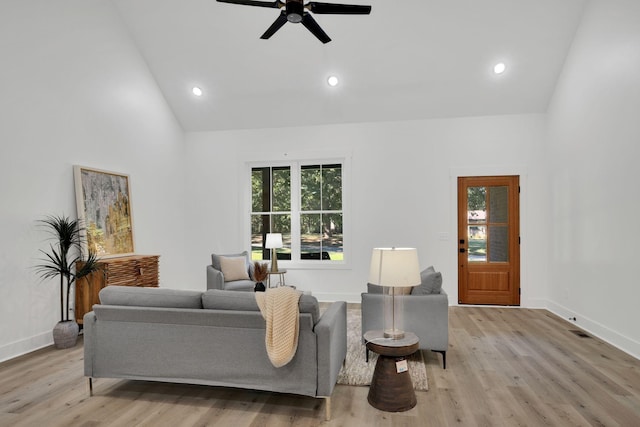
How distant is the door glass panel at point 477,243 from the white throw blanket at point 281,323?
417 centimetres

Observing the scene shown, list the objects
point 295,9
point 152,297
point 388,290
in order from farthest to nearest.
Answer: point 388,290 → point 295,9 → point 152,297

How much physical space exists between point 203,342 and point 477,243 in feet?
15.1

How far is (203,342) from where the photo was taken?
8.86 ft

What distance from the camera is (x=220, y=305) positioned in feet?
8.91

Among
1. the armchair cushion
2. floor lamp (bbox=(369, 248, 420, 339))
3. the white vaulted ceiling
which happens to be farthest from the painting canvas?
floor lamp (bbox=(369, 248, 420, 339))

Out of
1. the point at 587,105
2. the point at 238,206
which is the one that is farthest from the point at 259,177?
the point at 587,105

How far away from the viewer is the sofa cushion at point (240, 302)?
260cm

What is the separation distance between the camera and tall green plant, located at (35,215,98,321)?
13.3 ft

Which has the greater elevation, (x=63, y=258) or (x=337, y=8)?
(x=337, y=8)

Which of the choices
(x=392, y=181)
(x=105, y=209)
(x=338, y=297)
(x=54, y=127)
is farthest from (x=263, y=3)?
(x=338, y=297)

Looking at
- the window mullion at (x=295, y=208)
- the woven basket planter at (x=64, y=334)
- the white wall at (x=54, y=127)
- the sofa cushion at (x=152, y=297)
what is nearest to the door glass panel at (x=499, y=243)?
the window mullion at (x=295, y=208)

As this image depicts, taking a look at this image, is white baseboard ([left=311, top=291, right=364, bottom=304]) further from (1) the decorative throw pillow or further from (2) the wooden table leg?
(2) the wooden table leg

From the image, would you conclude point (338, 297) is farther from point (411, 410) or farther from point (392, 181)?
point (411, 410)

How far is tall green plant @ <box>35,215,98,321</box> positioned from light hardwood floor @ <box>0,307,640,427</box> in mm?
766
